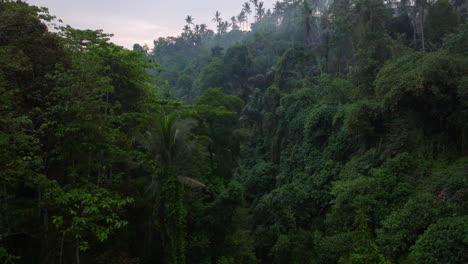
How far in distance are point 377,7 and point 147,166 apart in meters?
16.5

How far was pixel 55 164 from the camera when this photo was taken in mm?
8586

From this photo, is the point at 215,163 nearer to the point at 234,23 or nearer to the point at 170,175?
the point at 170,175

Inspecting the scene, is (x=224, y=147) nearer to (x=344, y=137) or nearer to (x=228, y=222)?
(x=228, y=222)

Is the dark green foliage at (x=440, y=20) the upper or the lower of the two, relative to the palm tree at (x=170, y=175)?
upper

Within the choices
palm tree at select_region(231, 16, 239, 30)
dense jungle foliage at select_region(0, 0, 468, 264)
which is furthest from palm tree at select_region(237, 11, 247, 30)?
dense jungle foliage at select_region(0, 0, 468, 264)

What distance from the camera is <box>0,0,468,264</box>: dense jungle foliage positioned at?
25.5 feet

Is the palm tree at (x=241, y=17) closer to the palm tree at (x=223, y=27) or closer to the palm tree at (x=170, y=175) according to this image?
the palm tree at (x=223, y=27)

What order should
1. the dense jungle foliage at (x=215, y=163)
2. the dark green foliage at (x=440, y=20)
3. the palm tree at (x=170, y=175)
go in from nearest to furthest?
the dense jungle foliage at (x=215, y=163) < the palm tree at (x=170, y=175) < the dark green foliage at (x=440, y=20)

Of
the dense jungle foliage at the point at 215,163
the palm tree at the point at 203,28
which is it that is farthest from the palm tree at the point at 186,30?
the dense jungle foliage at the point at 215,163

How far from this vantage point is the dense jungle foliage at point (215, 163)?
7.79 meters

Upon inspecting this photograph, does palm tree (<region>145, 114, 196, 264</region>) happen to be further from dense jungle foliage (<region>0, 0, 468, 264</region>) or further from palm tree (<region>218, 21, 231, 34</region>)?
palm tree (<region>218, 21, 231, 34</region>)

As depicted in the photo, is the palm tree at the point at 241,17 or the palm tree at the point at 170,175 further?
the palm tree at the point at 241,17

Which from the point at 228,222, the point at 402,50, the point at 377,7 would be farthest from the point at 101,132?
the point at 377,7

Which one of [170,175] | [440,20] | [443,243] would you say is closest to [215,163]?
[170,175]
